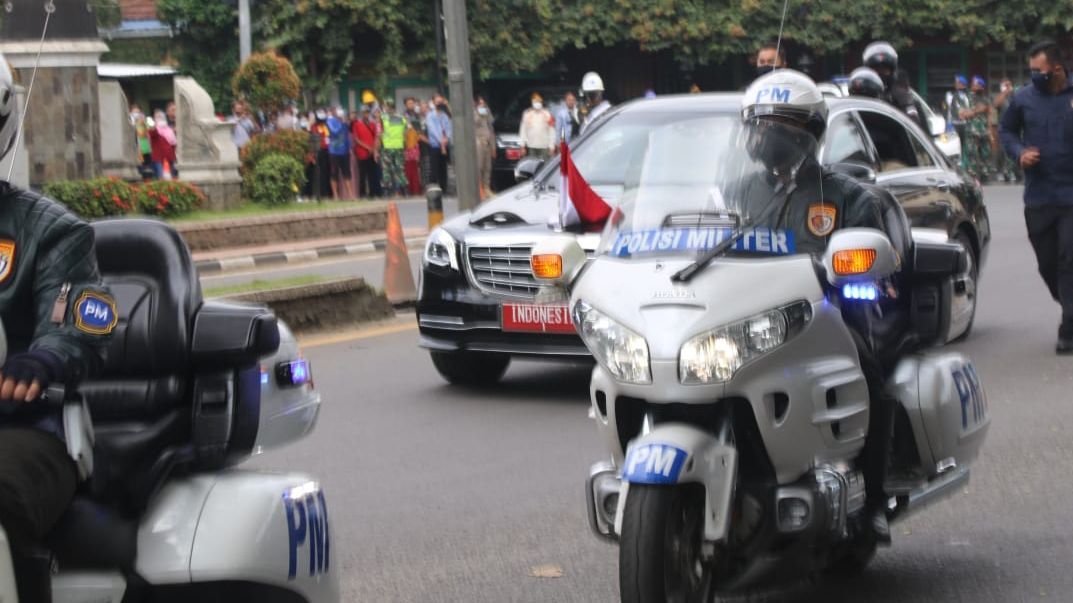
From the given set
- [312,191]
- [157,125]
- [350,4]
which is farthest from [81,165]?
[350,4]

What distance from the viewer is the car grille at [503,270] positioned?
9.63 m

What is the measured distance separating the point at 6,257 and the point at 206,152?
18548 mm

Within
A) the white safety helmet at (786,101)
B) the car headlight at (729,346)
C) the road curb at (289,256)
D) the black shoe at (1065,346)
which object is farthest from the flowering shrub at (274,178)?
the car headlight at (729,346)

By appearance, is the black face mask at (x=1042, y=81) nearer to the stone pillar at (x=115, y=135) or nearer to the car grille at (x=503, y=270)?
the car grille at (x=503, y=270)

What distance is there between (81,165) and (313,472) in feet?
40.8

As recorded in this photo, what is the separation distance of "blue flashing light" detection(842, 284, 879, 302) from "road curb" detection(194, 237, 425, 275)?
13018mm

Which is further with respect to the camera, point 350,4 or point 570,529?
point 350,4

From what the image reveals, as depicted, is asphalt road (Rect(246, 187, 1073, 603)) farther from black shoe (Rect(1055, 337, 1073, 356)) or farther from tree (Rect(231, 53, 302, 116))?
tree (Rect(231, 53, 302, 116))

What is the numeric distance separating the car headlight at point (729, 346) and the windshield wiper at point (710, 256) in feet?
0.67

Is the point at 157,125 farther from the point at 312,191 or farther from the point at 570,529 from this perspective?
the point at 570,529

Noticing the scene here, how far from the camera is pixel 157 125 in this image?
29.6 metres

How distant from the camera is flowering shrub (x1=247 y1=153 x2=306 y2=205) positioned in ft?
72.5

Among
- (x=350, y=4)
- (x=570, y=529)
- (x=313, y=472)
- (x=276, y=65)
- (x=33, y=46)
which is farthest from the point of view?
(x=350, y=4)

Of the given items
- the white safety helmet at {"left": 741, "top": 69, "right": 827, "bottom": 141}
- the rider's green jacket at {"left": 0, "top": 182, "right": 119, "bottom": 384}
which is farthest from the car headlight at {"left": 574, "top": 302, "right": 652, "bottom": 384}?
the rider's green jacket at {"left": 0, "top": 182, "right": 119, "bottom": 384}
